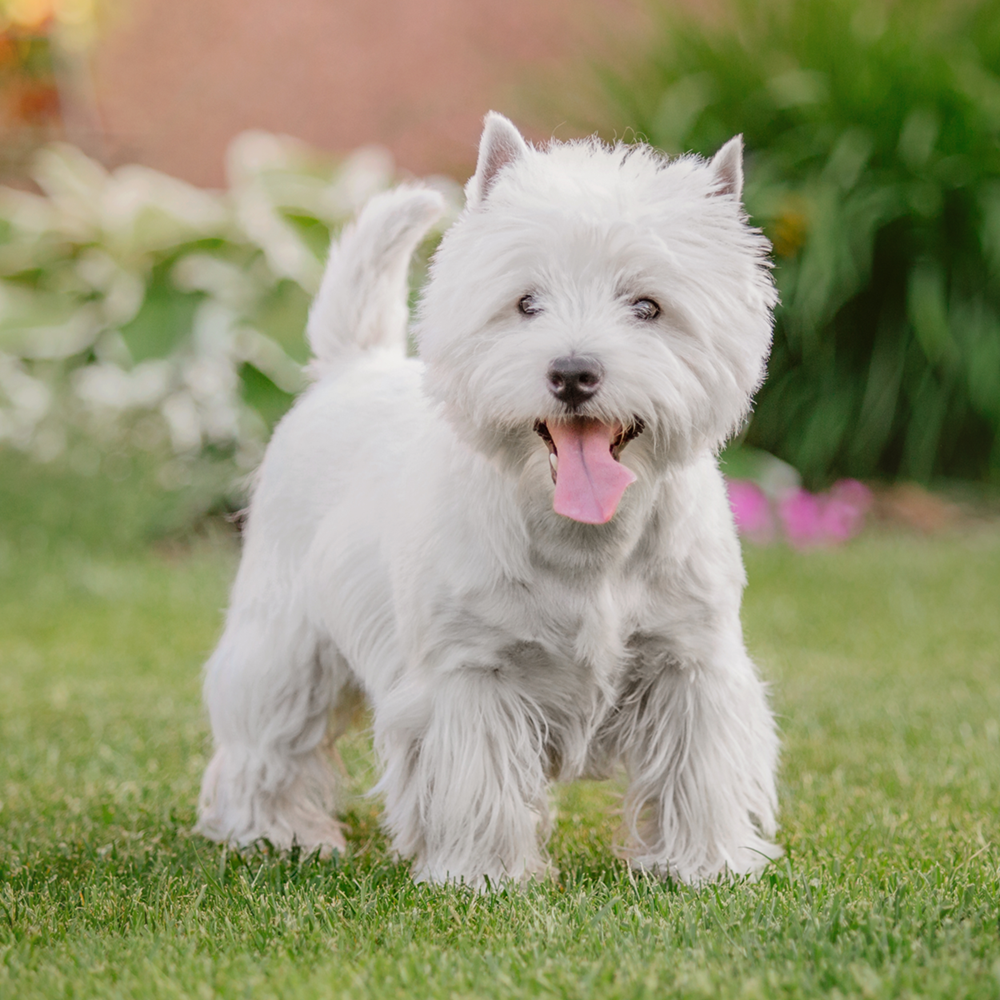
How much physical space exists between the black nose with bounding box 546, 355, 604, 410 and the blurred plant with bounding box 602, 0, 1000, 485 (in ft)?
18.9

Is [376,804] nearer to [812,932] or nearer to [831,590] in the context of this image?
[812,932]

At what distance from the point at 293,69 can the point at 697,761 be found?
27.8 ft

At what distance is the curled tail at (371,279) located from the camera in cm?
358

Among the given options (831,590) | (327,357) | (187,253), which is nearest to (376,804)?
(327,357)

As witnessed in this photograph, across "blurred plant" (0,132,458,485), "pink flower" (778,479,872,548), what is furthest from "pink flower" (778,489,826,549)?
"blurred plant" (0,132,458,485)

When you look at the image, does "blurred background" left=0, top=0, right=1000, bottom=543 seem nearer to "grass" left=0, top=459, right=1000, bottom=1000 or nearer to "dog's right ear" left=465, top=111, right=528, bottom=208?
"grass" left=0, top=459, right=1000, bottom=1000

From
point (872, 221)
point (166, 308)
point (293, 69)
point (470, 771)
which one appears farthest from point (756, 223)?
point (470, 771)

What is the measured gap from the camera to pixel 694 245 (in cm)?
267

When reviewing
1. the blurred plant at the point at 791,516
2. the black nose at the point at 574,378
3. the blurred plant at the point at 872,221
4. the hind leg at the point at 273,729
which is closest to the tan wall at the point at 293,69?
the blurred plant at the point at 872,221

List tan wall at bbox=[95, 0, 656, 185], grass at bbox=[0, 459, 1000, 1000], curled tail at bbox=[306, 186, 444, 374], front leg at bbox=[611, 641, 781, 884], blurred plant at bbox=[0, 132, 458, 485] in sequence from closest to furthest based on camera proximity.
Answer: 1. grass at bbox=[0, 459, 1000, 1000]
2. front leg at bbox=[611, 641, 781, 884]
3. curled tail at bbox=[306, 186, 444, 374]
4. blurred plant at bbox=[0, 132, 458, 485]
5. tan wall at bbox=[95, 0, 656, 185]

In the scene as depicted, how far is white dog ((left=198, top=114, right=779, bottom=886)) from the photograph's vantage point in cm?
260

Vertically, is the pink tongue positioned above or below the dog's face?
below

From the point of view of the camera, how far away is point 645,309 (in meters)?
2.63

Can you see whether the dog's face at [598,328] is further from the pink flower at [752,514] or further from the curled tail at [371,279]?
the pink flower at [752,514]
